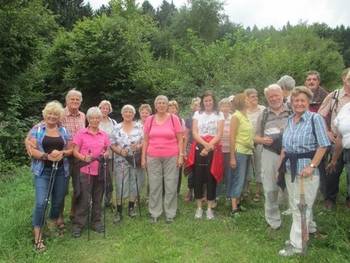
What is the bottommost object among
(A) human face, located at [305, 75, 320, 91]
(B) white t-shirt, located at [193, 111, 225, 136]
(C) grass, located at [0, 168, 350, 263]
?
(C) grass, located at [0, 168, 350, 263]

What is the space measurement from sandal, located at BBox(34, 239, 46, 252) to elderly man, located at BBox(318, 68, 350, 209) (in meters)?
3.67

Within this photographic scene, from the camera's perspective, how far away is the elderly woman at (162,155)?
22.0 feet

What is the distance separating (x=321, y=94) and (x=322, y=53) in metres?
29.6

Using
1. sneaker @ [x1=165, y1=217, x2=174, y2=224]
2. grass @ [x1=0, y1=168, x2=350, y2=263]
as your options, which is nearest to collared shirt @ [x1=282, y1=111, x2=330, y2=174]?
grass @ [x1=0, y1=168, x2=350, y2=263]

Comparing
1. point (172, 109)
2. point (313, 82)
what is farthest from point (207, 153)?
point (313, 82)

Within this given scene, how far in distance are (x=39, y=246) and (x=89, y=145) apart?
149 cm

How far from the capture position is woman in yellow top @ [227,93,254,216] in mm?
6699

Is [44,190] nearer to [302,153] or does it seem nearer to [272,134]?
[272,134]

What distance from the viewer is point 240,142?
6754 mm

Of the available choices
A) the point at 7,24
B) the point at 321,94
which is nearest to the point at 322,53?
the point at 7,24

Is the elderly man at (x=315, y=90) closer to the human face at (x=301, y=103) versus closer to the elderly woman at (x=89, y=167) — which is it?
the human face at (x=301, y=103)

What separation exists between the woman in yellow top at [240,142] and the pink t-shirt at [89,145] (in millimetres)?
1956

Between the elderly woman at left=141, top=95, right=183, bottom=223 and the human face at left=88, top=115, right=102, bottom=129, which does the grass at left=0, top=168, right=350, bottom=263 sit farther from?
the human face at left=88, top=115, right=102, bottom=129

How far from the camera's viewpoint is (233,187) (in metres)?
6.89
